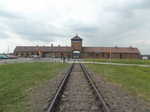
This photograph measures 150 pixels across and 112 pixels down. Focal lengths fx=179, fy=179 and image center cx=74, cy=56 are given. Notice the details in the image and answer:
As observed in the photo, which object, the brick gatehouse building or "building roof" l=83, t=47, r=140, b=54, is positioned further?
"building roof" l=83, t=47, r=140, b=54

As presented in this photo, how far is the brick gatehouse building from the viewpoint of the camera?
97562mm

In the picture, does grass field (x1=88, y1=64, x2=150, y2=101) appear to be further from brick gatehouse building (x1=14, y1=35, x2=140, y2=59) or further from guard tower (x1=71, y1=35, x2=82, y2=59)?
brick gatehouse building (x1=14, y1=35, x2=140, y2=59)

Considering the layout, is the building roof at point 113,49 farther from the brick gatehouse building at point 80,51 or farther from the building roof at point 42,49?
the building roof at point 42,49

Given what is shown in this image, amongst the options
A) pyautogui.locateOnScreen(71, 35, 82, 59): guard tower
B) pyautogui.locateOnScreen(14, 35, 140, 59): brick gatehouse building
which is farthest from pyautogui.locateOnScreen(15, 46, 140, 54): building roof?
pyautogui.locateOnScreen(71, 35, 82, 59): guard tower

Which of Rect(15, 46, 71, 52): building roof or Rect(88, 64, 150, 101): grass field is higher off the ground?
Rect(15, 46, 71, 52): building roof

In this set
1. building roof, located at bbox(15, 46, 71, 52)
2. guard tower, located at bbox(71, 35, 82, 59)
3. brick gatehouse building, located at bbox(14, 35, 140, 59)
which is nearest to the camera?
guard tower, located at bbox(71, 35, 82, 59)

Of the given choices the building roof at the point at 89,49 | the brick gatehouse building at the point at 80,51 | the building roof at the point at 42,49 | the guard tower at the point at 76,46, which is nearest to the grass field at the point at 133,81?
the guard tower at the point at 76,46

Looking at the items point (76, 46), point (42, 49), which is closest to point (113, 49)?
point (76, 46)

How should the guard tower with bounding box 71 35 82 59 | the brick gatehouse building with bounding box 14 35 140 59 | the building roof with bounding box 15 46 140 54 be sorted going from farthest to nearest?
1. the building roof with bounding box 15 46 140 54
2. the brick gatehouse building with bounding box 14 35 140 59
3. the guard tower with bounding box 71 35 82 59

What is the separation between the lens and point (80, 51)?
9731 cm

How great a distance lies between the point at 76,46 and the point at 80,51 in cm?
360

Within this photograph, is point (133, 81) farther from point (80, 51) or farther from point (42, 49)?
point (42, 49)

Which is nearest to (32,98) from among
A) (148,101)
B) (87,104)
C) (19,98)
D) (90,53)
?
(19,98)

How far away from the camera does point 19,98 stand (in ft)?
24.4
